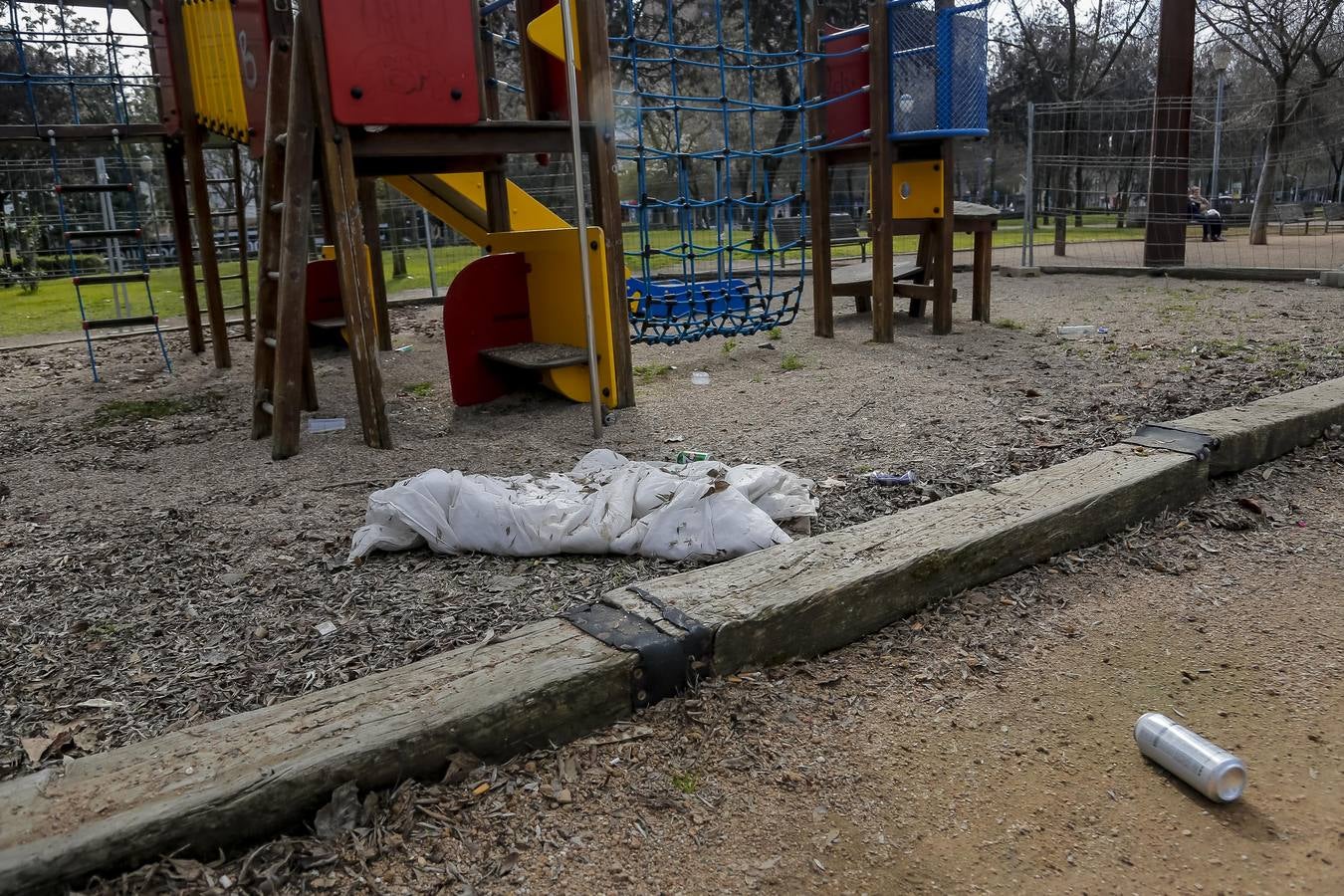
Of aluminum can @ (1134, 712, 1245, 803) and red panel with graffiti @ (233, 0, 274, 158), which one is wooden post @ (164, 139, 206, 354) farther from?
aluminum can @ (1134, 712, 1245, 803)

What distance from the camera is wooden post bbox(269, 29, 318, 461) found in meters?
4.64

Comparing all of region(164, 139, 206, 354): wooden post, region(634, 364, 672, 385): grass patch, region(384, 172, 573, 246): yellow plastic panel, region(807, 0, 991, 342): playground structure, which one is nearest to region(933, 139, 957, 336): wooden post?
region(807, 0, 991, 342): playground structure

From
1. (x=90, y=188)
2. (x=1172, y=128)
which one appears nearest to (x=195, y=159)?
(x=90, y=188)

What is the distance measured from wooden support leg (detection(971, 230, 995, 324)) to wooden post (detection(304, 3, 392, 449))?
5.80 metres

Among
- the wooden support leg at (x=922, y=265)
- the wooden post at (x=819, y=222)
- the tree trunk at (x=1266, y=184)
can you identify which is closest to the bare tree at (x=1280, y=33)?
the tree trunk at (x=1266, y=184)

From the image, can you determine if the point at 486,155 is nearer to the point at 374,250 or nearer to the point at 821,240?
the point at 374,250

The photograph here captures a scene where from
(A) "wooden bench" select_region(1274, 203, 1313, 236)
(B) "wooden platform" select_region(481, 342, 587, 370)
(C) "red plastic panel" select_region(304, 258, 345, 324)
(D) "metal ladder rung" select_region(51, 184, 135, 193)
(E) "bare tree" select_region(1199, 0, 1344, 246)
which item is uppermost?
(E) "bare tree" select_region(1199, 0, 1344, 246)

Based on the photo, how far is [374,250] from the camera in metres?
8.47

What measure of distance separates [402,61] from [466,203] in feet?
8.59

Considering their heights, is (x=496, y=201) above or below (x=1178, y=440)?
above

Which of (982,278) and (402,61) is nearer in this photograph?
(402,61)

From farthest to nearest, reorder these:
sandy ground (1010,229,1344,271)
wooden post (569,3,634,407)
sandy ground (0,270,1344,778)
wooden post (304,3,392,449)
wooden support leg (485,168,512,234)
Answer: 1. sandy ground (1010,229,1344,271)
2. wooden support leg (485,168,512,234)
3. wooden post (569,3,634,407)
4. wooden post (304,3,392,449)
5. sandy ground (0,270,1344,778)

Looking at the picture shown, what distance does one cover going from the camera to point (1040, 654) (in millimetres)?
2645

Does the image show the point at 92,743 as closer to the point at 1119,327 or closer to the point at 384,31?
the point at 384,31
